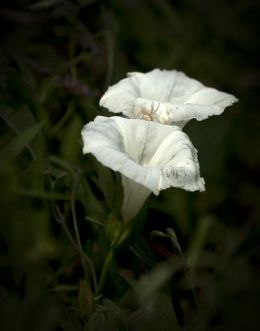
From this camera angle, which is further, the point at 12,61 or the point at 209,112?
the point at 12,61

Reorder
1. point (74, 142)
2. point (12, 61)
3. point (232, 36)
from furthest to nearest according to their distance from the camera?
1. point (232, 36)
2. point (12, 61)
3. point (74, 142)

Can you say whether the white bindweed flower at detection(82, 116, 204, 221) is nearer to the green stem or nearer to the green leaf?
the green stem

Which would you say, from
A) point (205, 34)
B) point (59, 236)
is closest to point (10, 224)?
point (59, 236)

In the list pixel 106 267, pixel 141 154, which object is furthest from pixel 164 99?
pixel 106 267

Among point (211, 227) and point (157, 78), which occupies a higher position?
point (157, 78)

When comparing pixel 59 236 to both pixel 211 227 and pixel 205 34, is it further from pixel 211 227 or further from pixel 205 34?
pixel 205 34

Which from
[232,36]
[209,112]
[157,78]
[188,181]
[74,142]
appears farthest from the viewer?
[232,36]

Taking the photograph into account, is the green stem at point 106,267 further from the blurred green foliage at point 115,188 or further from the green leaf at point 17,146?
the green leaf at point 17,146

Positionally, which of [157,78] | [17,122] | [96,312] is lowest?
[96,312]
